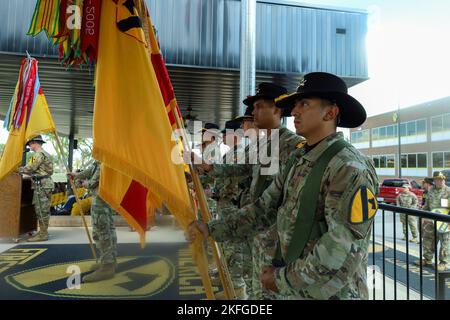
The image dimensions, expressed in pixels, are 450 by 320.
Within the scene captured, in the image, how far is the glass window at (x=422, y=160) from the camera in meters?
35.8

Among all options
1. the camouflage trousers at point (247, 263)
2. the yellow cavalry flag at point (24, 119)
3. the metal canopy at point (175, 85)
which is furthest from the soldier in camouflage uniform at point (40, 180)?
the camouflage trousers at point (247, 263)

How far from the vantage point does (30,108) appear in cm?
461

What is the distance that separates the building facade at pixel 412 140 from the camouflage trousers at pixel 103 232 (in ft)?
97.2

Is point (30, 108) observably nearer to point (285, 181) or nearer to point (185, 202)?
point (185, 202)

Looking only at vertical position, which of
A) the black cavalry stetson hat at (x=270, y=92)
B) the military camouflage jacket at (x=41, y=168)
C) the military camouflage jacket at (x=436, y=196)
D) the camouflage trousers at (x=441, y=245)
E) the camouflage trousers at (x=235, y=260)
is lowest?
the camouflage trousers at (x=441, y=245)

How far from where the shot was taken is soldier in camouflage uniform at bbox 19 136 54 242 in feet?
23.2

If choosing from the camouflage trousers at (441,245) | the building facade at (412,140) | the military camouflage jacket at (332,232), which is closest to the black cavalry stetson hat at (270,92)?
the military camouflage jacket at (332,232)

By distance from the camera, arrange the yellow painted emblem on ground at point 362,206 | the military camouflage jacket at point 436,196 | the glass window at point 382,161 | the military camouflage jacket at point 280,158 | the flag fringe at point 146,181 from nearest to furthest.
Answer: the yellow painted emblem on ground at point 362,206 < the flag fringe at point 146,181 < the military camouflage jacket at point 280,158 < the military camouflage jacket at point 436,196 < the glass window at point 382,161

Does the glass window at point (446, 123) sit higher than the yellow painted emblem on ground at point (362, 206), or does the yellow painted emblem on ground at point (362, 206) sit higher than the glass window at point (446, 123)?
the glass window at point (446, 123)

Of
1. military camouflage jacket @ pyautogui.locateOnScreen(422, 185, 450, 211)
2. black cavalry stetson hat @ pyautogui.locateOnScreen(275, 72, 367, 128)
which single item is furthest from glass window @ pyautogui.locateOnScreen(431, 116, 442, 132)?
black cavalry stetson hat @ pyautogui.locateOnScreen(275, 72, 367, 128)

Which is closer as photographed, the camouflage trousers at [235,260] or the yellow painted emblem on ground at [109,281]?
the yellow painted emblem on ground at [109,281]

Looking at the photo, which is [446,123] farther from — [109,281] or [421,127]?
[109,281]

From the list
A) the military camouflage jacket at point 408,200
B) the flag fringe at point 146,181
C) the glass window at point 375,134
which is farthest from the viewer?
the glass window at point 375,134

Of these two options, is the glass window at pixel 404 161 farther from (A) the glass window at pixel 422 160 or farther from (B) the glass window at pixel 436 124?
(B) the glass window at pixel 436 124
